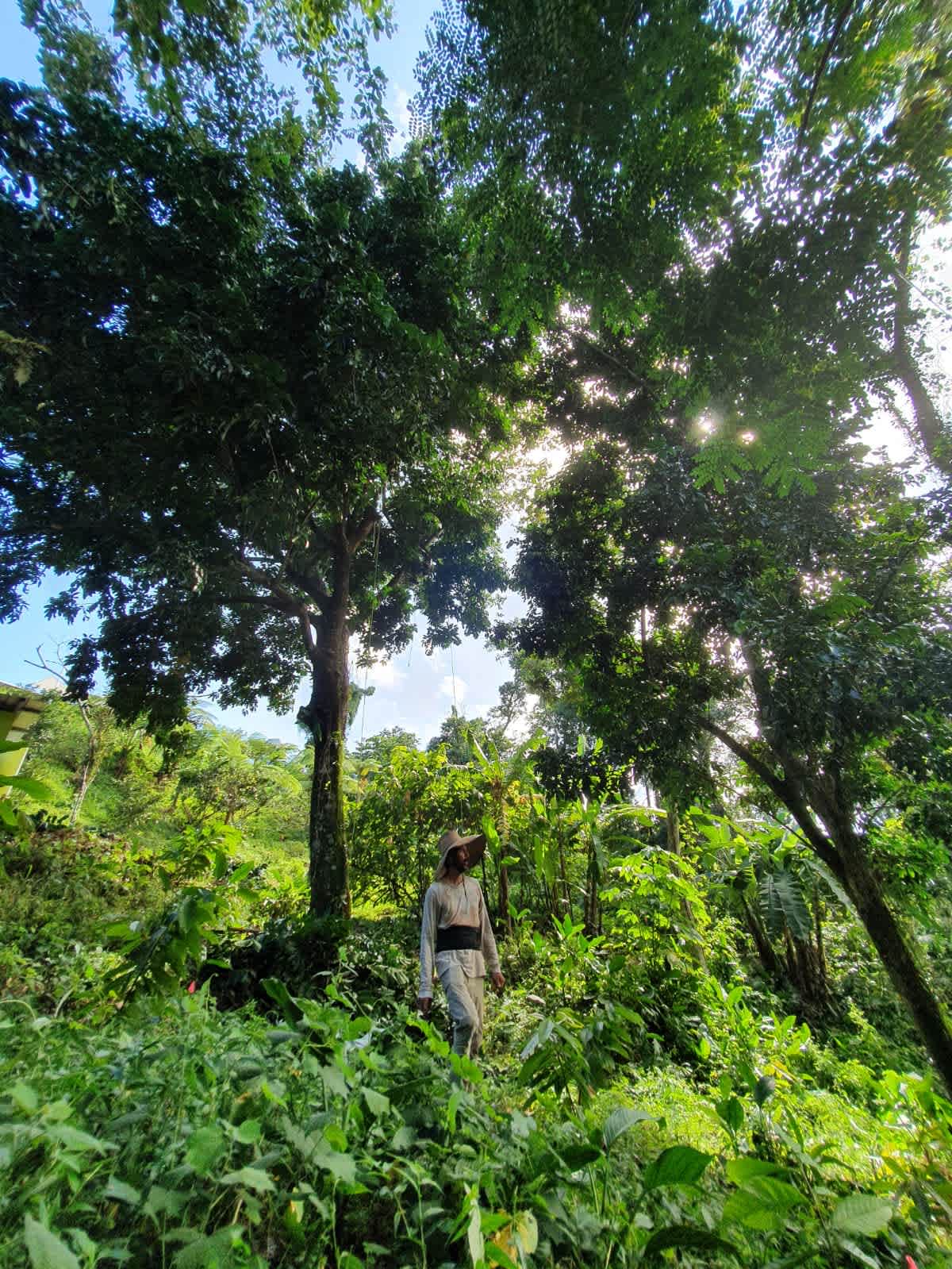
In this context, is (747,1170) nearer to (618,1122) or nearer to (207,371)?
(618,1122)

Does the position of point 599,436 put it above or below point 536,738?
above

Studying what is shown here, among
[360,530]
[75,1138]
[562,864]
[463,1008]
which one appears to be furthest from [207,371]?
[562,864]

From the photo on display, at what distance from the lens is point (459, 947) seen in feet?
12.5

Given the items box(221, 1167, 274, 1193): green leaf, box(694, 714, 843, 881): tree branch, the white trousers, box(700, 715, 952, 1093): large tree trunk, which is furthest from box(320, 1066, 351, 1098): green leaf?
box(694, 714, 843, 881): tree branch

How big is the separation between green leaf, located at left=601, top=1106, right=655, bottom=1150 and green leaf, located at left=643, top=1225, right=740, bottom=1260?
14 centimetres

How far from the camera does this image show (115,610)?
7074 mm

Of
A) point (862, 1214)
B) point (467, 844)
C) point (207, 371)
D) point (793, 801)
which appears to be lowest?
point (862, 1214)

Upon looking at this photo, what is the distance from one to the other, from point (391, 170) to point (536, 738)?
8619mm

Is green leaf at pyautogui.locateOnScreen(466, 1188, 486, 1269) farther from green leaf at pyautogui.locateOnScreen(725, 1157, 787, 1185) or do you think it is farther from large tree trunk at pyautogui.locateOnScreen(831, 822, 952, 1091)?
large tree trunk at pyautogui.locateOnScreen(831, 822, 952, 1091)

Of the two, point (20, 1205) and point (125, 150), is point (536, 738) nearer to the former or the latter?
point (20, 1205)

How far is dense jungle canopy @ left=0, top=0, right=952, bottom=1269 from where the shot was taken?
3.95 ft

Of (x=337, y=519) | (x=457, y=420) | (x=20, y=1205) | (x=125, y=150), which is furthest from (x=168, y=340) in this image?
(x=20, y=1205)

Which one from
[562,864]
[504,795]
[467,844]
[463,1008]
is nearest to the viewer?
[463,1008]

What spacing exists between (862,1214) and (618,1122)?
1.60 feet
